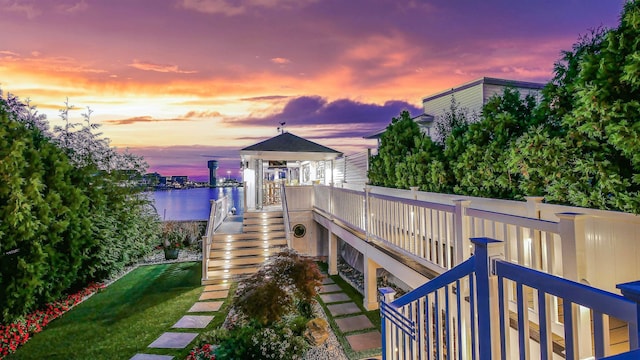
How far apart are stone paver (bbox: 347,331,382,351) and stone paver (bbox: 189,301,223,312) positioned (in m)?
3.11

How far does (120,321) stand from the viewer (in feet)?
19.6

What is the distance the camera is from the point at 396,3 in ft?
29.0

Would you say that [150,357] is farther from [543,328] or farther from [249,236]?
[543,328]

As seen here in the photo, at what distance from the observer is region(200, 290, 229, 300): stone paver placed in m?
7.22

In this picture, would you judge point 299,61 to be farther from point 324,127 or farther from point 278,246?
point 324,127

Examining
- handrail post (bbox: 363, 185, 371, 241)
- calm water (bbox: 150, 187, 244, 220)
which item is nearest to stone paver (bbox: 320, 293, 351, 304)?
handrail post (bbox: 363, 185, 371, 241)

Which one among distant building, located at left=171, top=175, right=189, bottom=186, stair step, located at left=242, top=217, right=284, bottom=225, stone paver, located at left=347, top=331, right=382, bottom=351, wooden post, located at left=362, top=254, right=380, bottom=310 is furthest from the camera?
distant building, located at left=171, top=175, right=189, bottom=186

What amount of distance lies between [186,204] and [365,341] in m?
19.6

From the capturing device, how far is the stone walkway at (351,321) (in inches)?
199

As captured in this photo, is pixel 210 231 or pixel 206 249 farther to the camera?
pixel 210 231

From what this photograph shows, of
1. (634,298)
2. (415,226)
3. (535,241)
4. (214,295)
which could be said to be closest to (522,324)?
(634,298)

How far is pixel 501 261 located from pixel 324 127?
27.5m

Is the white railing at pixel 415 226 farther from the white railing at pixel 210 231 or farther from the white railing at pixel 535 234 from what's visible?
the white railing at pixel 210 231

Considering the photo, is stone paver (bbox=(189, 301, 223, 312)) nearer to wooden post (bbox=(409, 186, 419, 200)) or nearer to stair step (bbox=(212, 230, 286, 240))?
stair step (bbox=(212, 230, 286, 240))
